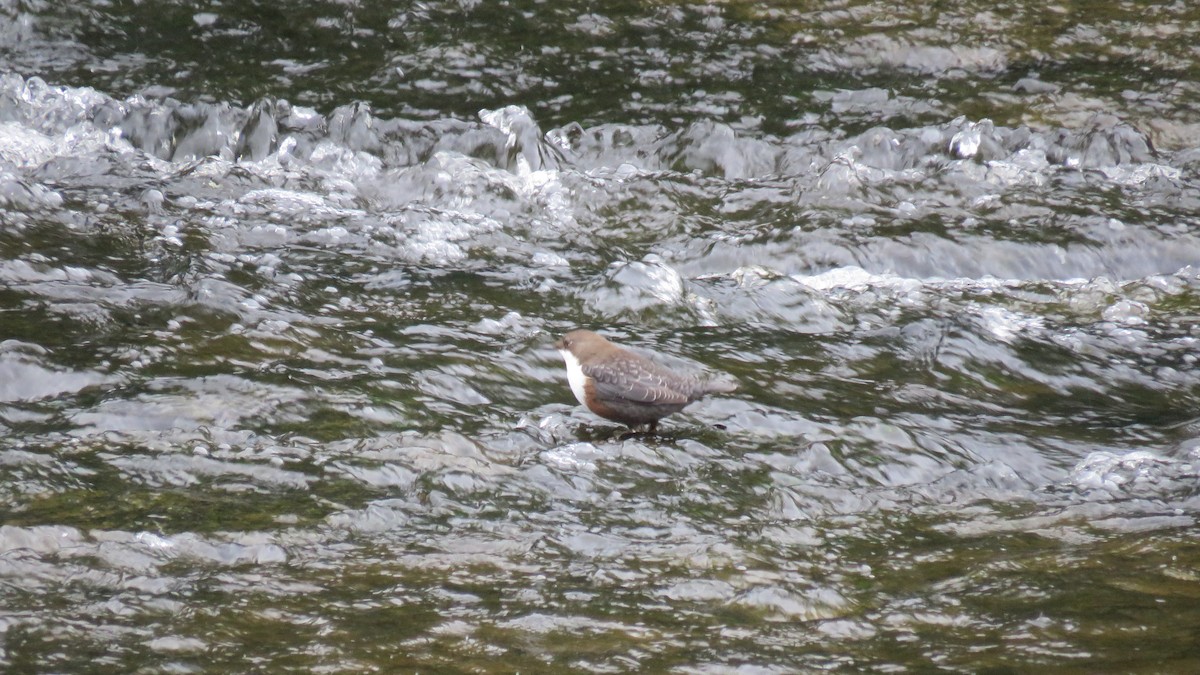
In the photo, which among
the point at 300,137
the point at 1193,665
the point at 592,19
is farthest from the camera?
the point at 592,19

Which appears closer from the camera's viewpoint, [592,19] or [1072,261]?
[1072,261]

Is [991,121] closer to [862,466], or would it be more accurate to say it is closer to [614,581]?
[862,466]

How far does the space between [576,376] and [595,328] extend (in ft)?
4.31

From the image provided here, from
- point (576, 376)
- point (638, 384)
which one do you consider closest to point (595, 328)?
point (576, 376)

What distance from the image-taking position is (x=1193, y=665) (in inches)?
143

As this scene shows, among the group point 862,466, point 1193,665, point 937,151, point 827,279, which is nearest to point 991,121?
point 937,151

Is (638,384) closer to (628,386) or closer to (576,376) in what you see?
(628,386)

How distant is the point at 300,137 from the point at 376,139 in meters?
0.64

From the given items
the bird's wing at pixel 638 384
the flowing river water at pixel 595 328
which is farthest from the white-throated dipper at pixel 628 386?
the flowing river water at pixel 595 328

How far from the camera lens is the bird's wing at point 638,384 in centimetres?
606

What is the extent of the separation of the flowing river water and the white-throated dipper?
0.21 meters

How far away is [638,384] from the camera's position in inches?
241

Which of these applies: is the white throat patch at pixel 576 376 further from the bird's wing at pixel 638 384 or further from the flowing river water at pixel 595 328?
the flowing river water at pixel 595 328

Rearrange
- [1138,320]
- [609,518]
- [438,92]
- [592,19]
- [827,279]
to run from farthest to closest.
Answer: [592,19], [438,92], [827,279], [1138,320], [609,518]
